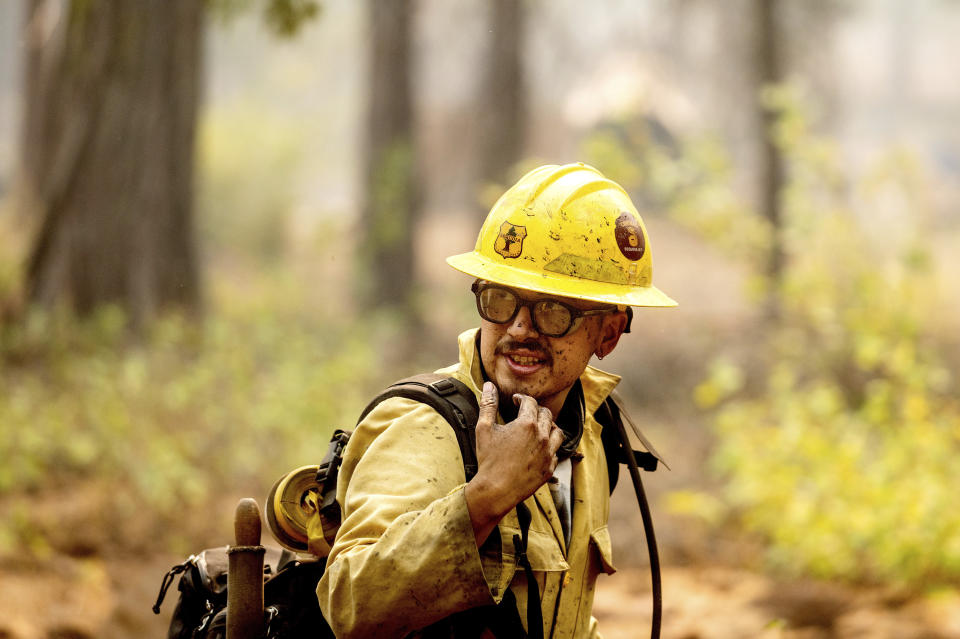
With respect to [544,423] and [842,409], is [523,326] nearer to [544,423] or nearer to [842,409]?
[544,423]

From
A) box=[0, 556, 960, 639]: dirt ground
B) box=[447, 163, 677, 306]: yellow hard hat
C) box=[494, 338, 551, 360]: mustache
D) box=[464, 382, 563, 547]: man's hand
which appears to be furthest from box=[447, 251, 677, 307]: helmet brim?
box=[0, 556, 960, 639]: dirt ground

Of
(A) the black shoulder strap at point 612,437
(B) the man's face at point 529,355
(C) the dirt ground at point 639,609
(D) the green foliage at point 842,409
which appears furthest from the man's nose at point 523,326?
(D) the green foliage at point 842,409

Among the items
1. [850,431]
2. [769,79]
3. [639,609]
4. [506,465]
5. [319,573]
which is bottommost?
[639,609]

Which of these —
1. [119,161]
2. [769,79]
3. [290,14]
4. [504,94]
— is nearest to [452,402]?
[290,14]

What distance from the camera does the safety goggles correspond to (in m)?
2.48

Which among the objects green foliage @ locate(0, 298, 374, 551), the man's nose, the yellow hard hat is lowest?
green foliage @ locate(0, 298, 374, 551)

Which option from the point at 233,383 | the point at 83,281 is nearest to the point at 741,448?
the point at 233,383

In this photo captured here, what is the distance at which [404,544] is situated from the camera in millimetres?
2080

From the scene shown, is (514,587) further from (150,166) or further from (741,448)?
(150,166)

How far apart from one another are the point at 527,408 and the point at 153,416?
5.99 metres

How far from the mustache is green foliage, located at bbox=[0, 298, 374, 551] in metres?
4.32

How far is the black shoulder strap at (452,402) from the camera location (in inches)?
90.2

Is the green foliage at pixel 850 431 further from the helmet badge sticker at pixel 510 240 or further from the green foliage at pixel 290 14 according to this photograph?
the helmet badge sticker at pixel 510 240

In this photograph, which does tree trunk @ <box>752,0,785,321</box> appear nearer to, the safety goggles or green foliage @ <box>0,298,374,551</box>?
green foliage @ <box>0,298,374,551</box>
